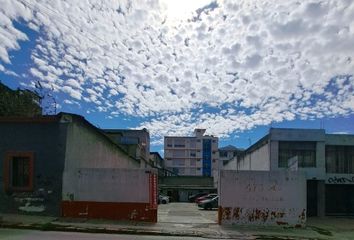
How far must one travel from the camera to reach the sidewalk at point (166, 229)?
19.8m

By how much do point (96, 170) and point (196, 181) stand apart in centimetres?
6143

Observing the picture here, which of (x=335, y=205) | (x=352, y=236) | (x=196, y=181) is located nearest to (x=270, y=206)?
(x=352, y=236)

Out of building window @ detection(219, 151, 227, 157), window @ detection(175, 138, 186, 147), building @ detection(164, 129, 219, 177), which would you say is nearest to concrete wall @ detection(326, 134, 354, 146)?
building @ detection(164, 129, 219, 177)

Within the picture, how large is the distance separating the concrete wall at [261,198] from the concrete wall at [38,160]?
26.1ft

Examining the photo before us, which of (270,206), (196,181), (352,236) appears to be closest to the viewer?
(352,236)

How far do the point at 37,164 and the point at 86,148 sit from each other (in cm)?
358

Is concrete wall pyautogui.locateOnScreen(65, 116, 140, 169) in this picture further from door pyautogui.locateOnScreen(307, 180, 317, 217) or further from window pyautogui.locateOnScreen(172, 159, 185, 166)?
window pyautogui.locateOnScreen(172, 159, 185, 166)

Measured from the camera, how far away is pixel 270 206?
24562 mm

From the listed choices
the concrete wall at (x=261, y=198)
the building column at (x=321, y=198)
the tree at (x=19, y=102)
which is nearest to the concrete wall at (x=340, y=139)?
the building column at (x=321, y=198)

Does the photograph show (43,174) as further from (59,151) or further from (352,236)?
(352,236)

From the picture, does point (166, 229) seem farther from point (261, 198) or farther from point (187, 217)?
point (187, 217)

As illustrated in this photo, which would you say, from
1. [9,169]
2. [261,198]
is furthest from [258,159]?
[9,169]

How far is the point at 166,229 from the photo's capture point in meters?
21.0

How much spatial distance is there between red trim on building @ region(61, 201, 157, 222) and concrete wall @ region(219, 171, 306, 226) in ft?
12.2
